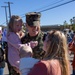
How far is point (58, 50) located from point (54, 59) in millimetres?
102

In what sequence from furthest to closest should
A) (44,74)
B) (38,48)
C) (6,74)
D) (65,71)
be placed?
(6,74) < (38,48) < (65,71) < (44,74)

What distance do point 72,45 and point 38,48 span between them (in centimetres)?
333

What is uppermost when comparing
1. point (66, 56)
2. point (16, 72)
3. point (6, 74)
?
point (66, 56)

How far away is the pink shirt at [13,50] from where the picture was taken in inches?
171

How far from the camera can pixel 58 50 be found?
11.0 ft

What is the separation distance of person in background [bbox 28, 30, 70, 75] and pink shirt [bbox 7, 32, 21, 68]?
38.3 inches

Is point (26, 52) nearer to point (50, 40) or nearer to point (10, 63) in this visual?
point (50, 40)

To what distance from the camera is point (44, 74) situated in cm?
323

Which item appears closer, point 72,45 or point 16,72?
point 16,72

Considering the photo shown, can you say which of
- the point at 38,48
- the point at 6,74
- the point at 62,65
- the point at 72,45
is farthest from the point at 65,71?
the point at 6,74

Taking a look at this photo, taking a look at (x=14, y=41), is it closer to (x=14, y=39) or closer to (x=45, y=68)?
(x=14, y=39)

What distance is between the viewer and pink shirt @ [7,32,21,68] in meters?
4.35

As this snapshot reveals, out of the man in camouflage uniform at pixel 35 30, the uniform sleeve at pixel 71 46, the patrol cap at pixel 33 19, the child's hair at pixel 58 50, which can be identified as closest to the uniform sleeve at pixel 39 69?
the child's hair at pixel 58 50

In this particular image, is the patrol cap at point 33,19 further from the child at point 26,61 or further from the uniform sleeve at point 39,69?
the uniform sleeve at point 39,69
